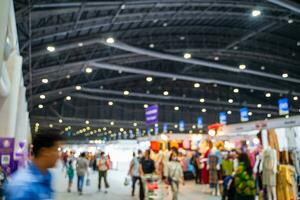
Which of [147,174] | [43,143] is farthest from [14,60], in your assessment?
[43,143]

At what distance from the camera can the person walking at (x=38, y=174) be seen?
1910 mm

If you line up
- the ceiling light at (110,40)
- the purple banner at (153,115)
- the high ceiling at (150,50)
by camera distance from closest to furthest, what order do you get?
the purple banner at (153,115)
the high ceiling at (150,50)
the ceiling light at (110,40)

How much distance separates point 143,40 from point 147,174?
34.7ft

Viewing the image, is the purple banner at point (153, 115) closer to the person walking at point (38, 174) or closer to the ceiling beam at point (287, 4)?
the ceiling beam at point (287, 4)

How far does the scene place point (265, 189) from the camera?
8.58 m

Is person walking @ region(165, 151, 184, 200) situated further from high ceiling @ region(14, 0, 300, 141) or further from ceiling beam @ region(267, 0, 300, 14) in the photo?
ceiling beam @ region(267, 0, 300, 14)

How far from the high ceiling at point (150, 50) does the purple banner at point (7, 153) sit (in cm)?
379

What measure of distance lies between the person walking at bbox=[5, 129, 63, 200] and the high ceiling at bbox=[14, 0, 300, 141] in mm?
9056

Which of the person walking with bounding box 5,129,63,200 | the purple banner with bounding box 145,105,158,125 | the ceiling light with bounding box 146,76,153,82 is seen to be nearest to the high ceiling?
the ceiling light with bounding box 146,76,153,82

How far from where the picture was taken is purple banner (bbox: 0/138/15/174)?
9.94m

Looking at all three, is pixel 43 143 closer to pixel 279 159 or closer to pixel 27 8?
pixel 279 159

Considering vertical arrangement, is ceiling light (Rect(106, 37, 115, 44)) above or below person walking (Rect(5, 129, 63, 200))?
above

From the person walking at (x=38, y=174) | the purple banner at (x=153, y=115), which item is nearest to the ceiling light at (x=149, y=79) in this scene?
the purple banner at (x=153, y=115)

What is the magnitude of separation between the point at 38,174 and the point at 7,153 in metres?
8.79
